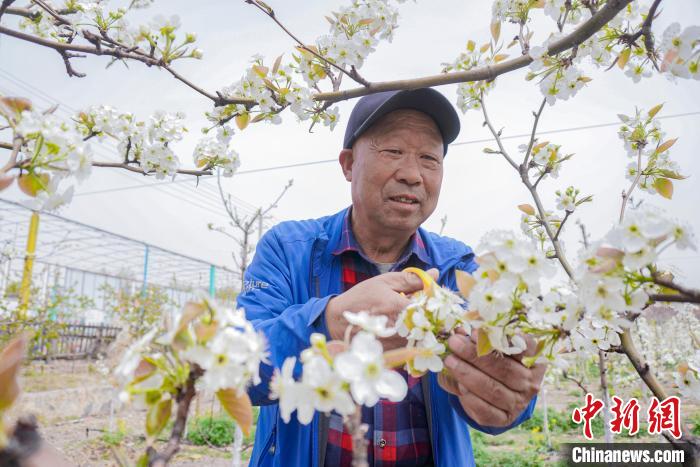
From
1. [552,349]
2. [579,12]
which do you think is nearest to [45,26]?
[579,12]

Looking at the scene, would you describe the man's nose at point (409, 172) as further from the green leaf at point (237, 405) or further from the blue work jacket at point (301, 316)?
the green leaf at point (237, 405)

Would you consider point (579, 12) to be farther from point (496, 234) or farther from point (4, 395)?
point (4, 395)

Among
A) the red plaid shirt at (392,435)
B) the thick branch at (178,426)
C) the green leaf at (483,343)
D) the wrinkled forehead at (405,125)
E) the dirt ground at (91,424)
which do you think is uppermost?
the wrinkled forehead at (405,125)

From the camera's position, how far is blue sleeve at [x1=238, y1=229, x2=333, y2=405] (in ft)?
3.96

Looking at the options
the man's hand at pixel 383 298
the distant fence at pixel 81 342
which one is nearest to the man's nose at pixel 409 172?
the man's hand at pixel 383 298

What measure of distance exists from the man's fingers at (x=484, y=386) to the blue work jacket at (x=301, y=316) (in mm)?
318

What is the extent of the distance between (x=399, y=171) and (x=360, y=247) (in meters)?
0.40

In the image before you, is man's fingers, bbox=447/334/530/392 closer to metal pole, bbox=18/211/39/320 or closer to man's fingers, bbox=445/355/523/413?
man's fingers, bbox=445/355/523/413

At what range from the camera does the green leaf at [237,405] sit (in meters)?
0.57

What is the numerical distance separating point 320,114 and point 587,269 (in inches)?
46.1

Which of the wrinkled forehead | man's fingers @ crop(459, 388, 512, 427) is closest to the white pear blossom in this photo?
man's fingers @ crop(459, 388, 512, 427)

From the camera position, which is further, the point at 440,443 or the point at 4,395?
the point at 440,443

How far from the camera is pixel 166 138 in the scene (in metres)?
1.58

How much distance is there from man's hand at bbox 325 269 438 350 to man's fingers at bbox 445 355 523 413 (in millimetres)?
127
